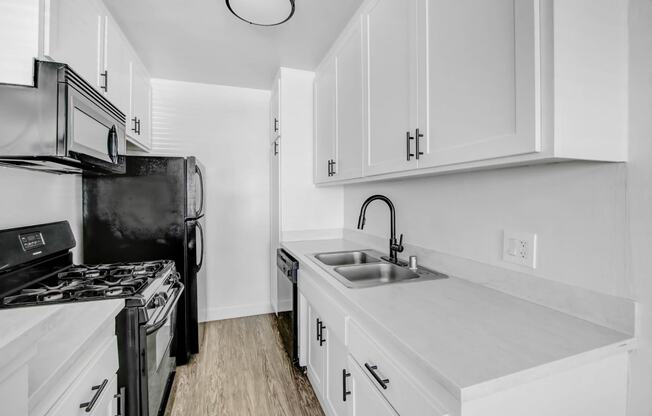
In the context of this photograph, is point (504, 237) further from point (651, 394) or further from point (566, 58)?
point (566, 58)

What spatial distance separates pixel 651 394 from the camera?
0.79 m

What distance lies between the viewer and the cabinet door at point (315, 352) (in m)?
1.63

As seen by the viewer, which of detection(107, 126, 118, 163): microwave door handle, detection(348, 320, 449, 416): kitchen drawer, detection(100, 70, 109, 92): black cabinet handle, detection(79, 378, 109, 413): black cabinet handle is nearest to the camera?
detection(348, 320, 449, 416): kitchen drawer

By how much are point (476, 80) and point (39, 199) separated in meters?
2.13

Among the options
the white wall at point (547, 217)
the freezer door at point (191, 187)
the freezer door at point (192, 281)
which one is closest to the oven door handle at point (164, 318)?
the freezer door at point (192, 281)

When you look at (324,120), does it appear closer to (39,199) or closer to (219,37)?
(219,37)

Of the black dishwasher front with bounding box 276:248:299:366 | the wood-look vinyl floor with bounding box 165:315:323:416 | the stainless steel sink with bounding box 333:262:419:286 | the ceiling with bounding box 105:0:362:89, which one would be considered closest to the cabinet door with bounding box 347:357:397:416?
the stainless steel sink with bounding box 333:262:419:286

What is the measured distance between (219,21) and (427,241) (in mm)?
1923

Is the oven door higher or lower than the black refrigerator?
lower

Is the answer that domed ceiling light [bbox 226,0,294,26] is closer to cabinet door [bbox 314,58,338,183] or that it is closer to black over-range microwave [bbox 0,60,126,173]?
cabinet door [bbox 314,58,338,183]

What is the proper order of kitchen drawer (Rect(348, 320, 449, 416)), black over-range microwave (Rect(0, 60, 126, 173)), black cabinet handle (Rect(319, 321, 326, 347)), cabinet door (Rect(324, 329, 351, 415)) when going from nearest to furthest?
kitchen drawer (Rect(348, 320, 449, 416)) → black over-range microwave (Rect(0, 60, 126, 173)) → cabinet door (Rect(324, 329, 351, 415)) → black cabinet handle (Rect(319, 321, 326, 347))

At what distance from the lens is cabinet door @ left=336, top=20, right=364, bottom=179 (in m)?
1.76

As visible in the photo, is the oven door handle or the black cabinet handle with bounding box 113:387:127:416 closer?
the black cabinet handle with bounding box 113:387:127:416

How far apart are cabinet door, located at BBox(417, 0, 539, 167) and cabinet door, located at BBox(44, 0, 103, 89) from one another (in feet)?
4.85
